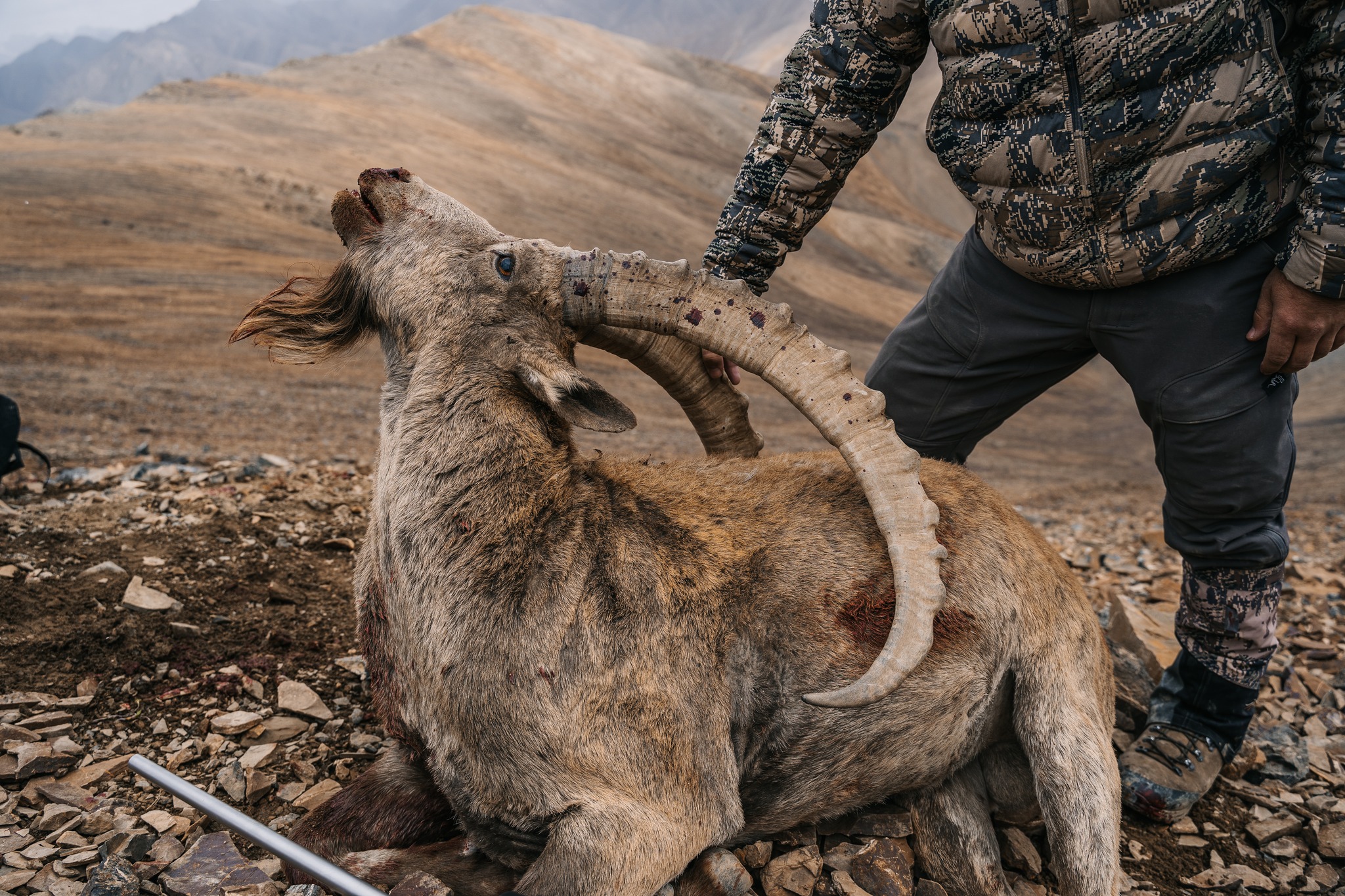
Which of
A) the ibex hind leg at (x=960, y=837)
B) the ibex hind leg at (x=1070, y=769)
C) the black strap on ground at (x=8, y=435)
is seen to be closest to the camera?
the ibex hind leg at (x=1070, y=769)

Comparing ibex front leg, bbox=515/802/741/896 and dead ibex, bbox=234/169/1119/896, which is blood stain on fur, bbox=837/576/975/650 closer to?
dead ibex, bbox=234/169/1119/896

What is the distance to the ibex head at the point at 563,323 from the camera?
284cm

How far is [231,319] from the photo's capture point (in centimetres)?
1385

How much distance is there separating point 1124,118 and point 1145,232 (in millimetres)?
385

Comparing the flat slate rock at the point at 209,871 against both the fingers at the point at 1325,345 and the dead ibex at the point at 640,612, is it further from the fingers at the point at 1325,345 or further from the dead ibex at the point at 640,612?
the fingers at the point at 1325,345

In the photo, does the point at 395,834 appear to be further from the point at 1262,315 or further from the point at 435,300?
the point at 1262,315

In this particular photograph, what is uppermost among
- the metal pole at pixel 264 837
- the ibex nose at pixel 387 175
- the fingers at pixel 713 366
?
the ibex nose at pixel 387 175

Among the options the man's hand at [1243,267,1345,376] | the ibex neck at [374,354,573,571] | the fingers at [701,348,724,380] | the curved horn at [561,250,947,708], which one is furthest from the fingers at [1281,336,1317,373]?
the ibex neck at [374,354,573,571]

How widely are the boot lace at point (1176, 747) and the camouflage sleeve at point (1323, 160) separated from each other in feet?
6.65

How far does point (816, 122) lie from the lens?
3570mm

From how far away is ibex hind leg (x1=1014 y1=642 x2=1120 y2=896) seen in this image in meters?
3.09

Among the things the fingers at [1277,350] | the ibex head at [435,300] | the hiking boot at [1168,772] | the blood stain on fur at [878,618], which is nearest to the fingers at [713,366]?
the ibex head at [435,300]

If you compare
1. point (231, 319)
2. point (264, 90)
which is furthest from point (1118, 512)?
point (264, 90)

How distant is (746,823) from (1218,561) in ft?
6.75
